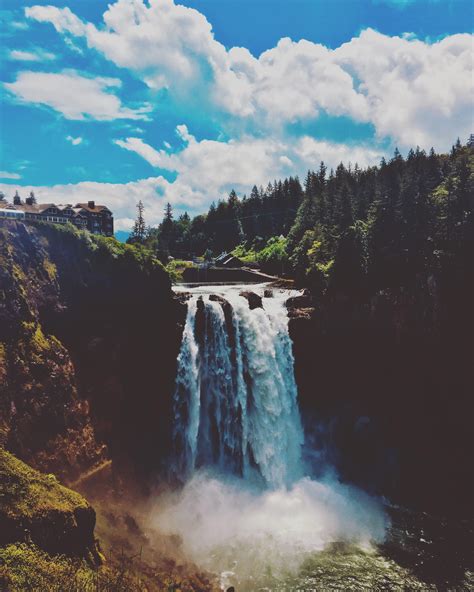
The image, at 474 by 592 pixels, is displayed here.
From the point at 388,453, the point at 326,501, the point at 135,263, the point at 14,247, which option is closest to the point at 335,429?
the point at 388,453

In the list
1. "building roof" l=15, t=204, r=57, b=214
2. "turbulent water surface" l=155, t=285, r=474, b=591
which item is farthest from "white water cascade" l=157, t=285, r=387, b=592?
"building roof" l=15, t=204, r=57, b=214

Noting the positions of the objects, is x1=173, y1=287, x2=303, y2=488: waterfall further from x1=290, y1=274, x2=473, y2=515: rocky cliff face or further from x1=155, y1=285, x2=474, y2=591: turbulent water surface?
x1=290, y1=274, x2=473, y2=515: rocky cliff face

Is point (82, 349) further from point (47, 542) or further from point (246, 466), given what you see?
point (47, 542)

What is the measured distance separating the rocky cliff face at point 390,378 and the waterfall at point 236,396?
2273 mm

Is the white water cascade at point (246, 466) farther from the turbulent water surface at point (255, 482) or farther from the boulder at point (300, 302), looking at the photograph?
the boulder at point (300, 302)

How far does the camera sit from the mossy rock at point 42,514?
14.1 metres

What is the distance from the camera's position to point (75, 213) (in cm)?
7738

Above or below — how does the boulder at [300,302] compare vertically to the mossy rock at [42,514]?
above

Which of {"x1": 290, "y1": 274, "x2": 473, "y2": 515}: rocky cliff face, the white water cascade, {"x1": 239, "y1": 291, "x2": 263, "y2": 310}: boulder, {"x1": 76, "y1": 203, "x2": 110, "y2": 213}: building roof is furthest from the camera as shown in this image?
{"x1": 76, "y1": 203, "x2": 110, "y2": 213}: building roof

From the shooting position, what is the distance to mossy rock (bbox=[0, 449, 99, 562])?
14.1 meters

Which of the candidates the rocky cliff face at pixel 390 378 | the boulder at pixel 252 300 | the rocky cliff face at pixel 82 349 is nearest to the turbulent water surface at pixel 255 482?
the boulder at pixel 252 300

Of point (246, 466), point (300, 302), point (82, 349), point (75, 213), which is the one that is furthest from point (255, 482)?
point (75, 213)

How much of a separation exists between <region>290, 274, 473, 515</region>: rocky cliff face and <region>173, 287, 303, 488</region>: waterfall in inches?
89.5

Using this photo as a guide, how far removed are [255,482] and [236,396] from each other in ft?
20.6
